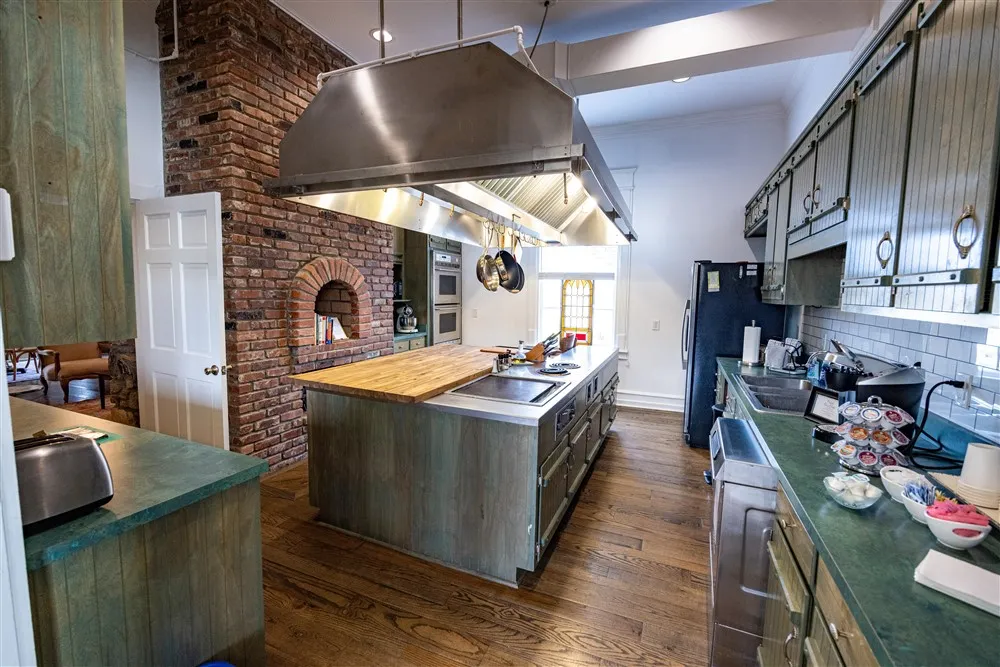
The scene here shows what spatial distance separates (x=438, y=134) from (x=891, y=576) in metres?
1.76

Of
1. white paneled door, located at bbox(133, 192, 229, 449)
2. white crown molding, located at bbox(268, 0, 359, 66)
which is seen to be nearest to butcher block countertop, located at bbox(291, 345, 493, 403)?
white paneled door, located at bbox(133, 192, 229, 449)

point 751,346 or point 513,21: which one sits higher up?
point 513,21

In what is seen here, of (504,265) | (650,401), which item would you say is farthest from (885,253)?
(650,401)

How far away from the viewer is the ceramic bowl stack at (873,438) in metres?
1.32

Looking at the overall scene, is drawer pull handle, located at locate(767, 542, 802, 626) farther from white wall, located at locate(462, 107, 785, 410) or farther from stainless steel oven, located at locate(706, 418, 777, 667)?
white wall, located at locate(462, 107, 785, 410)

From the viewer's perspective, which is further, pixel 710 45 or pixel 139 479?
pixel 710 45

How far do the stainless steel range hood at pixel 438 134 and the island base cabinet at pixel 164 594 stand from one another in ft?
4.12

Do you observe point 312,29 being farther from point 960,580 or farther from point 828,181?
point 960,580

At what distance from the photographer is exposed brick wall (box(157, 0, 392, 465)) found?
9.15ft

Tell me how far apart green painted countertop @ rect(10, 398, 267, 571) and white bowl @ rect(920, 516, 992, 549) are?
5.84 feet

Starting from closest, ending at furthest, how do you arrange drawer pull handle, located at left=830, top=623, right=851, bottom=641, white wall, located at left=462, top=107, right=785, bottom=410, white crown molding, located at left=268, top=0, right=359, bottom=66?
1. drawer pull handle, located at left=830, top=623, right=851, bottom=641
2. white crown molding, located at left=268, top=0, right=359, bottom=66
3. white wall, located at left=462, top=107, right=785, bottom=410

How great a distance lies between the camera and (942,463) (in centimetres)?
140

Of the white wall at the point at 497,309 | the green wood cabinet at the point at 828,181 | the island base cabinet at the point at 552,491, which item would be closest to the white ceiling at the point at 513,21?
the green wood cabinet at the point at 828,181

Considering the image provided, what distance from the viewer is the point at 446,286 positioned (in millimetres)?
5652
